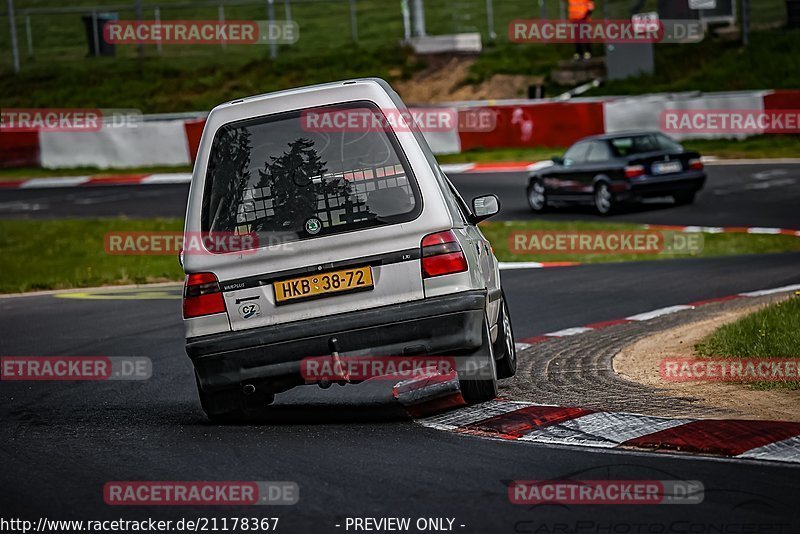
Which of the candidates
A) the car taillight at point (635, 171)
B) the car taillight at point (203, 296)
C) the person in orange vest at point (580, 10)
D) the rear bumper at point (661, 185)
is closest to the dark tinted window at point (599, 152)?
the car taillight at point (635, 171)

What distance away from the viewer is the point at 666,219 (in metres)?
21.7

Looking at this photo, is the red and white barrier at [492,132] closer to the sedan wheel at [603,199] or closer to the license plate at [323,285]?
the sedan wheel at [603,199]

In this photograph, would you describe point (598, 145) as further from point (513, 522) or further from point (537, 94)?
point (513, 522)

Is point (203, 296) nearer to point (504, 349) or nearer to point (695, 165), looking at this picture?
point (504, 349)

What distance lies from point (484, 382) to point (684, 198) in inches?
638

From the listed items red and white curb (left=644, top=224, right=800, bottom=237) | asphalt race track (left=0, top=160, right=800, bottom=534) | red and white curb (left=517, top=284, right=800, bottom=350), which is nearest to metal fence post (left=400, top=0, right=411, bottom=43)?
red and white curb (left=644, top=224, right=800, bottom=237)

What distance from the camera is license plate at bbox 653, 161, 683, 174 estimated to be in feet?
73.6

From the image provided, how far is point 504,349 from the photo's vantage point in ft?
28.4

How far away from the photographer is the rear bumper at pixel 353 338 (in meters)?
7.29

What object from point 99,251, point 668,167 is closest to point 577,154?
point 668,167

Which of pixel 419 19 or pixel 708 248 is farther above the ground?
pixel 419 19

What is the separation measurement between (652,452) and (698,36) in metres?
31.0

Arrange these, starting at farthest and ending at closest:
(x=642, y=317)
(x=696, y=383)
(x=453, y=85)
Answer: (x=453, y=85) → (x=642, y=317) → (x=696, y=383)

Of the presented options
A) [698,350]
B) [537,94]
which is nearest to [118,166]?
[537,94]
